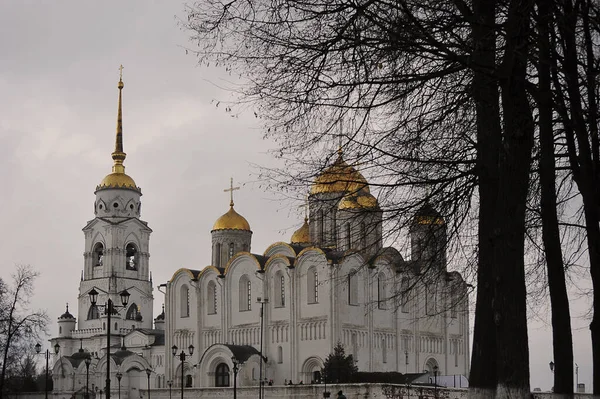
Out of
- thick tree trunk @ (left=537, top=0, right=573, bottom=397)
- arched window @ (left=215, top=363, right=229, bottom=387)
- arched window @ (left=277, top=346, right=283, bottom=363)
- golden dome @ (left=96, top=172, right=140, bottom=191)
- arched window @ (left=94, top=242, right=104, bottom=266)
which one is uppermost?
golden dome @ (left=96, top=172, right=140, bottom=191)

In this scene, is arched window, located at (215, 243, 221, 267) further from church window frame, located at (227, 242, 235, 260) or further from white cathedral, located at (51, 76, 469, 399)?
church window frame, located at (227, 242, 235, 260)

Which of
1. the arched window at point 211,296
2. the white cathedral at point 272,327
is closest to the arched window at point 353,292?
the white cathedral at point 272,327

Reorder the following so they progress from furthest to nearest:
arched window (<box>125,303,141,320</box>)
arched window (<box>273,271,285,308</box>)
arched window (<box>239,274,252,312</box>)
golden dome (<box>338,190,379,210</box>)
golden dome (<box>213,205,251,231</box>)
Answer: arched window (<box>125,303,141,320</box>) → golden dome (<box>213,205,251,231</box>) → arched window (<box>239,274,252,312</box>) → arched window (<box>273,271,285,308</box>) → golden dome (<box>338,190,379,210</box>)

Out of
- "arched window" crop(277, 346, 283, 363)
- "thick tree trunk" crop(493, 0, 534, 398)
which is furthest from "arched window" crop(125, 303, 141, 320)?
"thick tree trunk" crop(493, 0, 534, 398)

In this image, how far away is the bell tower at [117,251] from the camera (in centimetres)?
8925

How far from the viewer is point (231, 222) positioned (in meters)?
72.8

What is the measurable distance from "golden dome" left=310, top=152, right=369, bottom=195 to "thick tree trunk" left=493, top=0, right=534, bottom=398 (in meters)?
2.80

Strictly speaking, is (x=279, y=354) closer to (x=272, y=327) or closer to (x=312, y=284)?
(x=272, y=327)

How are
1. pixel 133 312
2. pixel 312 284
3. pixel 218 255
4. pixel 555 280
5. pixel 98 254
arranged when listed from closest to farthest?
pixel 555 280
pixel 312 284
pixel 218 255
pixel 98 254
pixel 133 312

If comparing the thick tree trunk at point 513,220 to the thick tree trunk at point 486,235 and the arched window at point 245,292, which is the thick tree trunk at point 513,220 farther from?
the arched window at point 245,292

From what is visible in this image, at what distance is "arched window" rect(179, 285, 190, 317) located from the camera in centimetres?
6938

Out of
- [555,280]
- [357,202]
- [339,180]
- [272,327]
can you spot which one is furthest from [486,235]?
[272,327]

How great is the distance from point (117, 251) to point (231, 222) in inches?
802

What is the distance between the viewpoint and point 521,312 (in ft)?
39.4
